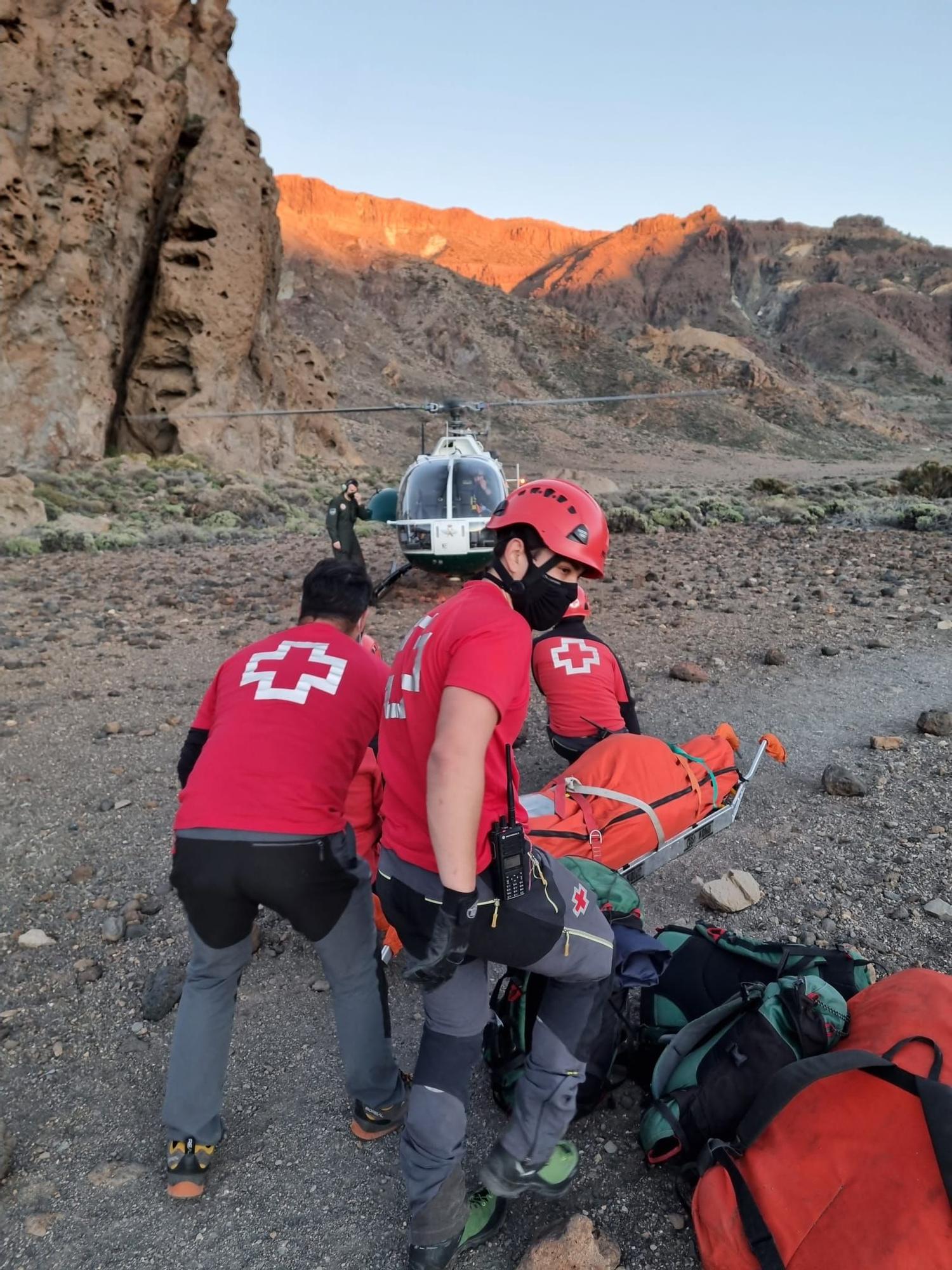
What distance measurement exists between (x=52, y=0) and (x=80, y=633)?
18.2 meters

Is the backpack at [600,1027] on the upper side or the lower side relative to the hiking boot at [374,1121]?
upper

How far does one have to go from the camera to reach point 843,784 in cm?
471

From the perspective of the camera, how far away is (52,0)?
1781 cm

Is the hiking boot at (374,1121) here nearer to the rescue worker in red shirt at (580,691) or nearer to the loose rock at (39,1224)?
the loose rock at (39,1224)

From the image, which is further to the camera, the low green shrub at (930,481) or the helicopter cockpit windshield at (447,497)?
the low green shrub at (930,481)

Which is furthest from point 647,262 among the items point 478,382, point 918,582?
point 918,582

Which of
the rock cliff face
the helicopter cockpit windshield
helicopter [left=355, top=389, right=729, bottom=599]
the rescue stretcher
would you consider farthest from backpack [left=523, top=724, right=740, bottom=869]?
the rock cliff face

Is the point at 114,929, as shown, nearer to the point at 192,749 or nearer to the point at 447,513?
the point at 192,749

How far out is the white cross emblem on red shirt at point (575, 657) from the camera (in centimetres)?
456

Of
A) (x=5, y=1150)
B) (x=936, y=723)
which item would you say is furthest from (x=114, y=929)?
(x=936, y=723)

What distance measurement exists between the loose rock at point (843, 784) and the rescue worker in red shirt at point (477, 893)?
309 cm

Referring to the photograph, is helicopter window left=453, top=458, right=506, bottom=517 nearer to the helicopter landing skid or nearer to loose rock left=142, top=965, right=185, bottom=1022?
the helicopter landing skid

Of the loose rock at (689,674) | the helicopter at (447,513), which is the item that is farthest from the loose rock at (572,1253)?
the helicopter at (447,513)

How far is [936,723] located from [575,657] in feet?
9.52
